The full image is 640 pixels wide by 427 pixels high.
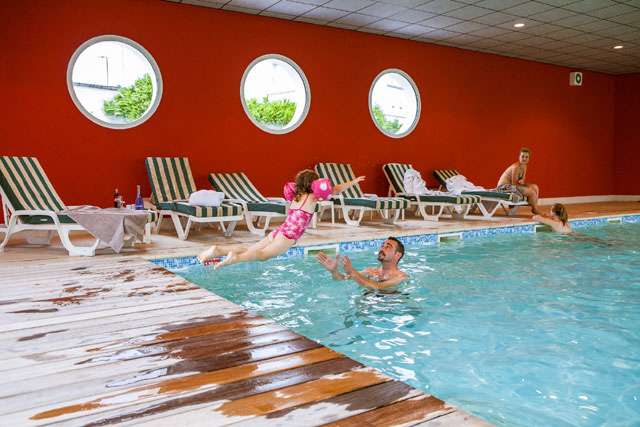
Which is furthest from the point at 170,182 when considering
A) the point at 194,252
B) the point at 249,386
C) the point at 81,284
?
the point at 249,386

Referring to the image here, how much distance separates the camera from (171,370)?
70.9 inches

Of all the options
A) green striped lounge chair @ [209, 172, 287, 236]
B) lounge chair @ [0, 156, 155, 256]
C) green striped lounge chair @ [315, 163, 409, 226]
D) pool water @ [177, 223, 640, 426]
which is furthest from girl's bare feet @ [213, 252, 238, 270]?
green striped lounge chair @ [315, 163, 409, 226]

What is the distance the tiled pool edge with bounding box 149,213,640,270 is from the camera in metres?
4.55

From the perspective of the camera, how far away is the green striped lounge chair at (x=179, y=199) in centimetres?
543

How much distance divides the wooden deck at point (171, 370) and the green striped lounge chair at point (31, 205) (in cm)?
157

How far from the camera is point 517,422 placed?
1.98 meters

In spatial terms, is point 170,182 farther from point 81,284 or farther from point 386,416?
point 386,416

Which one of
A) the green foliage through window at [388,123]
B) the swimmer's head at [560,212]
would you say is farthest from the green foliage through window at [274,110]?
the swimmer's head at [560,212]

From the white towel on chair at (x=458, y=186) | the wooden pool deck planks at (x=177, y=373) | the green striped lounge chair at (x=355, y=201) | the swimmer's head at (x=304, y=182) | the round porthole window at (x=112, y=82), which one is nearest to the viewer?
the wooden pool deck planks at (x=177, y=373)

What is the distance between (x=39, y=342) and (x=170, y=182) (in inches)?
172

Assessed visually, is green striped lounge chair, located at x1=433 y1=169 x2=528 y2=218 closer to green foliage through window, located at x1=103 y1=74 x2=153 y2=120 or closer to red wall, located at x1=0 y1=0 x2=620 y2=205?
red wall, located at x1=0 y1=0 x2=620 y2=205

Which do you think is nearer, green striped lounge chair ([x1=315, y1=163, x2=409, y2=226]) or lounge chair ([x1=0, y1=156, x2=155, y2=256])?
lounge chair ([x1=0, y1=156, x2=155, y2=256])

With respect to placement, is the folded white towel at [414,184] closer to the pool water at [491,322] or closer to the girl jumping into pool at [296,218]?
the pool water at [491,322]

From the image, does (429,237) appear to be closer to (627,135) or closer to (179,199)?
(179,199)
